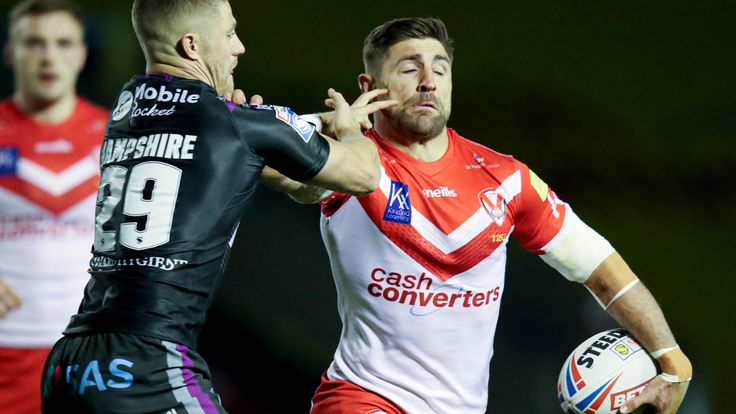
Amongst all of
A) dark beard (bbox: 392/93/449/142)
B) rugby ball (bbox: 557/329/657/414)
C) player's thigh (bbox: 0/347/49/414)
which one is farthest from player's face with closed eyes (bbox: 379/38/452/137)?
player's thigh (bbox: 0/347/49/414)

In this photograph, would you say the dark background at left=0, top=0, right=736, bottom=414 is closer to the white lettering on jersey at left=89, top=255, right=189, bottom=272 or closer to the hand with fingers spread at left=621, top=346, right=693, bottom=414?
the hand with fingers spread at left=621, top=346, right=693, bottom=414

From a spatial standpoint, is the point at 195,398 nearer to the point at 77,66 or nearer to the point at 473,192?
the point at 473,192

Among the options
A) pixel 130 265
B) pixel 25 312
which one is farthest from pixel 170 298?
pixel 25 312

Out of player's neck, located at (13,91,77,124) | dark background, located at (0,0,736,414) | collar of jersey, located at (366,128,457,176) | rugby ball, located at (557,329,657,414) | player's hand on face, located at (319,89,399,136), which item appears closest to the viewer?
player's hand on face, located at (319,89,399,136)

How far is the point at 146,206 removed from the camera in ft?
11.3

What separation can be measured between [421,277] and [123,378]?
152cm

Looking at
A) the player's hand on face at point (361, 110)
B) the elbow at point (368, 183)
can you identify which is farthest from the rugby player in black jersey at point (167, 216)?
the player's hand on face at point (361, 110)

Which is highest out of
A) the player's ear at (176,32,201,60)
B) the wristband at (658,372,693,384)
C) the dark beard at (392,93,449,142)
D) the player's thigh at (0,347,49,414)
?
the player's ear at (176,32,201,60)

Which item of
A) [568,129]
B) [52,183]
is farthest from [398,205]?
[568,129]

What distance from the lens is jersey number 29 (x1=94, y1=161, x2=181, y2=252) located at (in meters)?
3.44

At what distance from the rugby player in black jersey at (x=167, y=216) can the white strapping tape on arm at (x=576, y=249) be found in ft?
4.60

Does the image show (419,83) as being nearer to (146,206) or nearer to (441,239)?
(441,239)

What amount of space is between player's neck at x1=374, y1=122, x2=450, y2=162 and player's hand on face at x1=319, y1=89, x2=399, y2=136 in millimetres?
258

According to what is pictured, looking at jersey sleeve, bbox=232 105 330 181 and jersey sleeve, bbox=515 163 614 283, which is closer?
jersey sleeve, bbox=232 105 330 181
